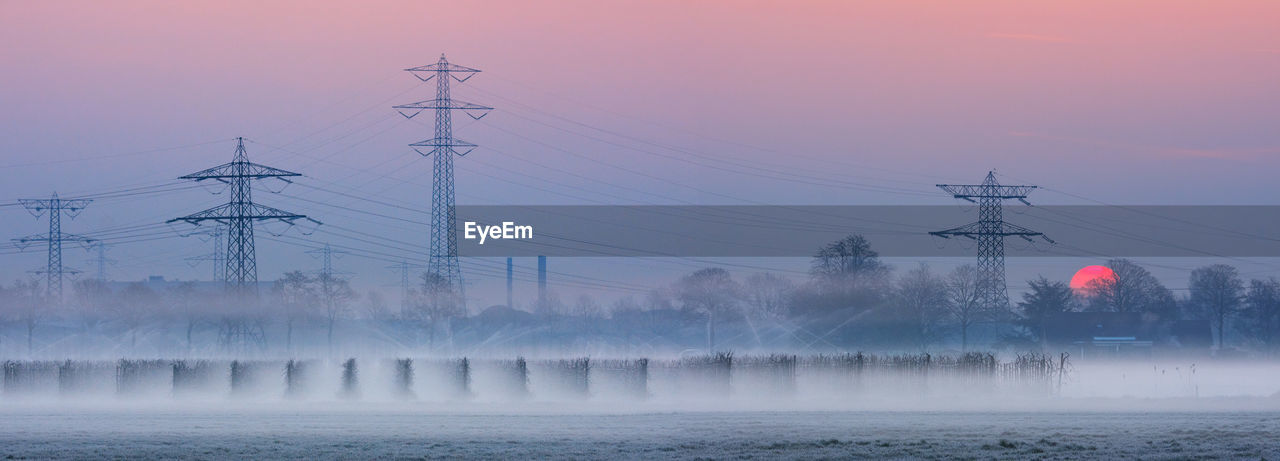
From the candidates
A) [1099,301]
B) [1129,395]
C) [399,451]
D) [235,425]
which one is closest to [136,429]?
[235,425]

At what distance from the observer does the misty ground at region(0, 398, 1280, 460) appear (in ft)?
114

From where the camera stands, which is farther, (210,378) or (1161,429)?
(210,378)

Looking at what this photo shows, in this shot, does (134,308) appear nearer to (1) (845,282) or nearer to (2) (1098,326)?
(1) (845,282)

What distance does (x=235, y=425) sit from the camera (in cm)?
4350

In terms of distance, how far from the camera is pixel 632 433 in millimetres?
39688

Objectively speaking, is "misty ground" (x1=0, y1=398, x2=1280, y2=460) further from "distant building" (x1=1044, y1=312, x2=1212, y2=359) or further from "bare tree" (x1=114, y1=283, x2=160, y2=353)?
"bare tree" (x1=114, y1=283, x2=160, y2=353)

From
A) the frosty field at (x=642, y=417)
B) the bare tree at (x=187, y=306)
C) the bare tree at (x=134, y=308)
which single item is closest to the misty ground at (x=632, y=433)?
the frosty field at (x=642, y=417)

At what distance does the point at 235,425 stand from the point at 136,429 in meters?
2.87

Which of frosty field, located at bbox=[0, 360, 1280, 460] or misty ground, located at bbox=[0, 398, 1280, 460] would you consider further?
frosty field, located at bbox=[0, 360, 1280, 460]

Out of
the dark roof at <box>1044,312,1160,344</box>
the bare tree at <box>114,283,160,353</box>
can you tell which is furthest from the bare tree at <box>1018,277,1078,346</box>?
the bare tree at <box>114,283,160,353</box>

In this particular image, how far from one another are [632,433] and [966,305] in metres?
56.6

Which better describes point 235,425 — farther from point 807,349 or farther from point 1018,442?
point 807,349

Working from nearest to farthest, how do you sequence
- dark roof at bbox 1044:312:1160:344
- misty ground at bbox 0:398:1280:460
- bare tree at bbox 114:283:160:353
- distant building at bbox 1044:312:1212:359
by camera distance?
misty ground at bbox 0:398:1280:460
distant building at bbox 1044:312:1212:359
dark roof at bbox 1044:312:1160:344
bare tree at bbox 114:283:160:353

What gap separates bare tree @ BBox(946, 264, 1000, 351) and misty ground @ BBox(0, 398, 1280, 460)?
34.4 meters
